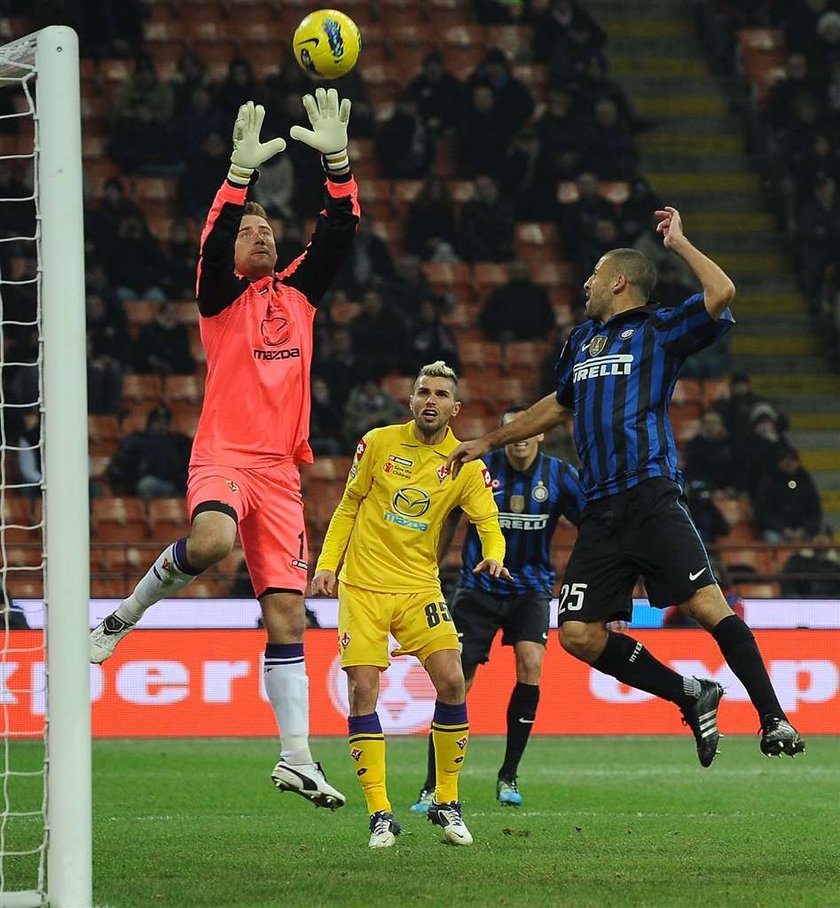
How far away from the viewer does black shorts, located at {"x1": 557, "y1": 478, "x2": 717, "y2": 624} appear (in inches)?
275

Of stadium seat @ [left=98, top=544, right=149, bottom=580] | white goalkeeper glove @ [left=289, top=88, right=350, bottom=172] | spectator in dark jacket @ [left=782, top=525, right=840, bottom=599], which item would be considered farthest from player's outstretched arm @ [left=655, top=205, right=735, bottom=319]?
spectator in dark jacket @ [left=782, top=525, right=840, bottom=599]

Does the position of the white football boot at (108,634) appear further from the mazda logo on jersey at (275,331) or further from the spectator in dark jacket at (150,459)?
the spectator in dark jacket at (150,459)

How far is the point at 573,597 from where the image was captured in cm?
717

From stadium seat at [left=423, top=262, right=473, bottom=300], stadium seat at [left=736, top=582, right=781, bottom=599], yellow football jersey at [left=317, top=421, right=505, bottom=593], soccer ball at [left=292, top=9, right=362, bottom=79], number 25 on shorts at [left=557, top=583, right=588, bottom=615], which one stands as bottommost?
stadium seat at [left=736, top=582, right=781, bottom=599]

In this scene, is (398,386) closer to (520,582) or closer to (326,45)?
(520,582)

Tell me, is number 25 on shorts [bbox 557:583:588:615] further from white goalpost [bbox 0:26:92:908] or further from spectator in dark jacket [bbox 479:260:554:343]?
spectator in dark jacket [bbox 479:260:554:343]

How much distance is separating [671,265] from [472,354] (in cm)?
249

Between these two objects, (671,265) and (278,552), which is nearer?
(278,552)

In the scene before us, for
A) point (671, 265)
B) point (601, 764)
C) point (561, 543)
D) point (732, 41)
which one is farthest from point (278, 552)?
point (732, 41)

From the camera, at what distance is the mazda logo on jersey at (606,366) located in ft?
23.6

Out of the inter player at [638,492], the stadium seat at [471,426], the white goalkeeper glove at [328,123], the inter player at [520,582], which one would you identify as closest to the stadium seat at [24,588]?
the stadium seat at [471,426]

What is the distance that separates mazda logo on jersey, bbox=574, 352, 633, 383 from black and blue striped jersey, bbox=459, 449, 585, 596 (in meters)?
3.20

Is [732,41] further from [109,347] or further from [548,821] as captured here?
[548,821]

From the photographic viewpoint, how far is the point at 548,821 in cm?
898
